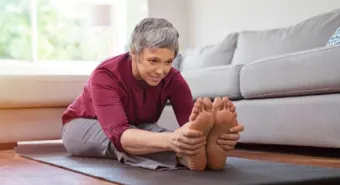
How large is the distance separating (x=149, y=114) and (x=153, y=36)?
0.38 meters

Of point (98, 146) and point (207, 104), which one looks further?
point (98, 146)

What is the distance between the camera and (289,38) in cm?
314

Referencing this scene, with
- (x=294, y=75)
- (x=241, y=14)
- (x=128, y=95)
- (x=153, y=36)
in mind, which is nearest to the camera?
(x=153, y=36)

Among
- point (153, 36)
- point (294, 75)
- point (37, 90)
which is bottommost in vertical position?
point (37, 90)

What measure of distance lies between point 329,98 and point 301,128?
0.22 meters

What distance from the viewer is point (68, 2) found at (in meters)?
5.25

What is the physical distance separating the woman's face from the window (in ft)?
11.1

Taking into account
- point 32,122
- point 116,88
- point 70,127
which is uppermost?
point 116,88

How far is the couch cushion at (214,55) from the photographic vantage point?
3.70 metres

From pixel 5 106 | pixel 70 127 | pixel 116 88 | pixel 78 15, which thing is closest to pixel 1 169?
pixel 70 127

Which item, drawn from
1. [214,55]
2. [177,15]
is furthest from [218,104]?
[177,15]

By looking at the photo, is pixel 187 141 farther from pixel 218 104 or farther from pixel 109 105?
pixel 109 105

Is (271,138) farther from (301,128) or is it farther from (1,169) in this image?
(1,169)

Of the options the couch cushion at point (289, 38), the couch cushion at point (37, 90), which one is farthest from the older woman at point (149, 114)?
the couch cushion at point (289, 38)
